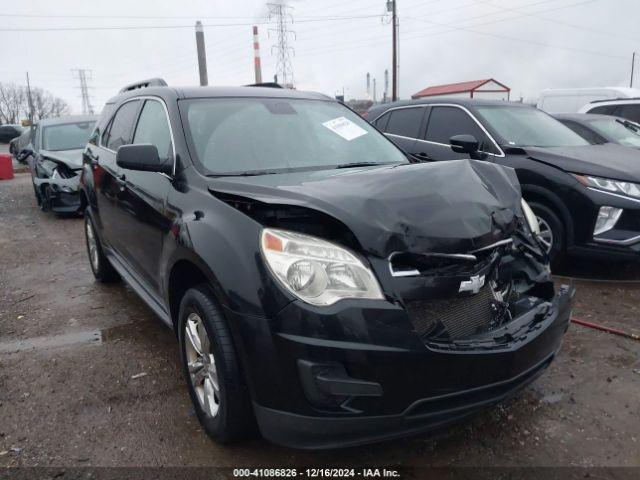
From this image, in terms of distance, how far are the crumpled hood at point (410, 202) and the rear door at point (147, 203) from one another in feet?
1.91

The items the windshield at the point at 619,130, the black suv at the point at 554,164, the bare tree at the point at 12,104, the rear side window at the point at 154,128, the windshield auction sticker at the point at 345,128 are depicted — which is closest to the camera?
the rear side window at the point at 154,128

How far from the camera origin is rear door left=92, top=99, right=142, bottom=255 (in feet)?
12.7

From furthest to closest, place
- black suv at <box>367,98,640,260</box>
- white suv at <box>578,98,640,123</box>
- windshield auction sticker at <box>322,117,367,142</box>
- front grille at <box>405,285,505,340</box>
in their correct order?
white suv at <box>578,98,640,123</box>
black suv at <box>367,98,640,260</box>
windshield auction sticker at <box>322,117,367,142</box>
front grille at <box>405,285,505,340</box>

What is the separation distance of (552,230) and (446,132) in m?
1.71

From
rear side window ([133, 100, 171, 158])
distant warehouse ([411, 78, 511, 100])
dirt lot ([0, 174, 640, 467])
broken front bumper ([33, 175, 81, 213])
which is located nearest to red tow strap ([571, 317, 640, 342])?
dirt lot ([0, 174, 640, 467])

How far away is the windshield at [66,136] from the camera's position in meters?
9.47

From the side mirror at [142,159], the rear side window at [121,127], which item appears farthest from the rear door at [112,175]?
the side mirror at [142,159]

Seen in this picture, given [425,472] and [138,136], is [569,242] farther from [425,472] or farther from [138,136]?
[138,136]

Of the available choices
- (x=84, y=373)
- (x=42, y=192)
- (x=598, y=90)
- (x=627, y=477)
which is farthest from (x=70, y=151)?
(x=598, y=90)

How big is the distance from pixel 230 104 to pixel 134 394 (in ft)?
6.11

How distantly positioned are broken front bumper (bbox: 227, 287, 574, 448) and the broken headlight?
6 centimetres

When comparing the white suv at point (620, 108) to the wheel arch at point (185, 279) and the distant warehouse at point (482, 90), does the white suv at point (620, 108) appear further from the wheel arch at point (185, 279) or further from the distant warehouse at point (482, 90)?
the distant warehouse at point (482, 90)

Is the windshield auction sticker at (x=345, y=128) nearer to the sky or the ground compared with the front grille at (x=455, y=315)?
nearer to the sky

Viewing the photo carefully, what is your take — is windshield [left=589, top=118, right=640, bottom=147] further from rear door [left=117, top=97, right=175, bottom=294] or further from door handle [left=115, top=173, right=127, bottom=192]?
door handle [left=115, top=173, right=127, bottom=192]
